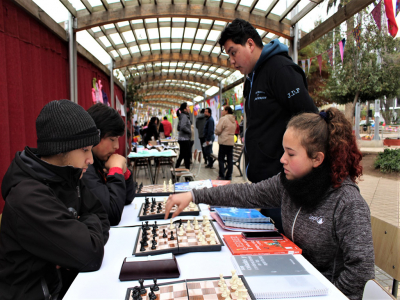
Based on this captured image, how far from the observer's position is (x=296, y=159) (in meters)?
1.60

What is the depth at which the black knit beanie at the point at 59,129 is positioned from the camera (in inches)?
52.5

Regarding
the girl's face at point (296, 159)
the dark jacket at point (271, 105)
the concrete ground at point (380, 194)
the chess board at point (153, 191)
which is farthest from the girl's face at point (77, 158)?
the concrete ground at point (380, 194)

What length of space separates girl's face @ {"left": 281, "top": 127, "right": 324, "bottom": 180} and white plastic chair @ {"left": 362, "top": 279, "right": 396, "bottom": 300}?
2.02ft

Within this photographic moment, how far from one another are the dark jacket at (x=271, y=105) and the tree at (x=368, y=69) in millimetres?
9410

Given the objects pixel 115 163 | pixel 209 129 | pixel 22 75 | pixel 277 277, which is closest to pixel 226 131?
pixel 209 129

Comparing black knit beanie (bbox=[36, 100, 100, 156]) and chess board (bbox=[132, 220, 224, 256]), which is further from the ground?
black knit beanie (bbox=[36, 100, 100, 156])

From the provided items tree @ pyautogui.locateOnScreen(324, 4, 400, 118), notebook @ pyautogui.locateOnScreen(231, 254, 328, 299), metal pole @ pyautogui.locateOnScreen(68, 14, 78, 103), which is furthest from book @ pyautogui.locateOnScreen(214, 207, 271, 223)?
tree @ pyautogui.locateOnScreen(324, 4, 400, 118)

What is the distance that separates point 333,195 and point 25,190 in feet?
4.64

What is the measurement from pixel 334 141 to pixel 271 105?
86cm

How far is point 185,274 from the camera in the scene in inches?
48.1

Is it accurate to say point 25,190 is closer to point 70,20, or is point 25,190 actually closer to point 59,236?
point 59,236

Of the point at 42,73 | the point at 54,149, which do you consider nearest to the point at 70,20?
the point at 42,73

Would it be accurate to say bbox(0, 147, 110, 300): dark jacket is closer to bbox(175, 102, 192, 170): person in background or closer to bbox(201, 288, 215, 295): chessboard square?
bbox(201, 288, 215, 295): chessboard square

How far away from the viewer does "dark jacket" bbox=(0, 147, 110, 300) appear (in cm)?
119
